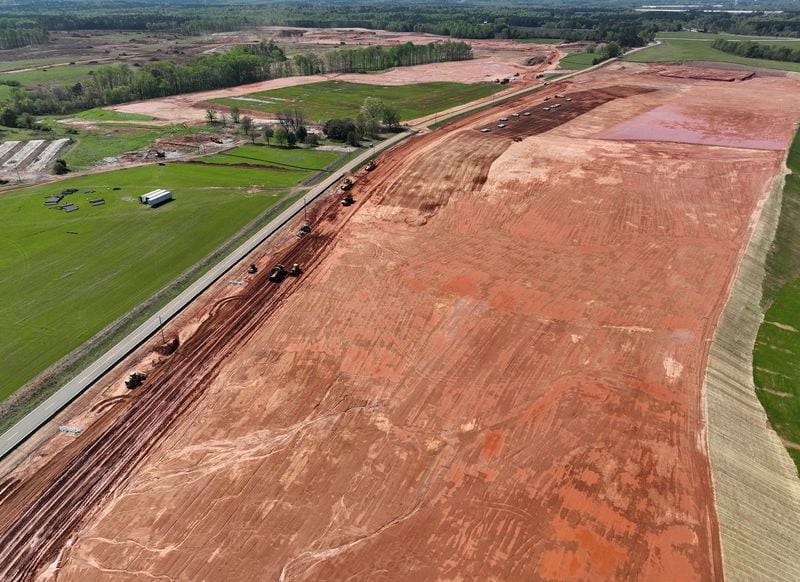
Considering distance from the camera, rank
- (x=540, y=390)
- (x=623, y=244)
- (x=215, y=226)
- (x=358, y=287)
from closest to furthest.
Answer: (x=540, y=390)
(x=358, y=287)
(x=623, y=244)
(x=215, y=226)

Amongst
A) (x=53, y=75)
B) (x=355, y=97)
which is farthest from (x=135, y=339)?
(x=53, y=75)

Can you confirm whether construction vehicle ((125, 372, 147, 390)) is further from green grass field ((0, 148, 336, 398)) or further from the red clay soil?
green grass field ((0, 148, 336, 398))

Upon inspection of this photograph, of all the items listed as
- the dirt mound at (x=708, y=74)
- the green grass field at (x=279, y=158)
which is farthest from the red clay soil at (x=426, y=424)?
the dirt mound at (x=708, y=74)

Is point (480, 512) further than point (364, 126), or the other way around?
point (364, 126)

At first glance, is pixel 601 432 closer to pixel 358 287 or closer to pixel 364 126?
pixel 358 287

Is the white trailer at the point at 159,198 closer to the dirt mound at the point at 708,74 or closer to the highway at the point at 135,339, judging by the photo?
the highway at the point at 135,339

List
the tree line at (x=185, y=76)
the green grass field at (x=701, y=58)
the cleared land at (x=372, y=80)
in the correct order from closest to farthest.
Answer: the cleared land at (x=372, y=80), the tree line at (x=185, y=76), the green grass field at (x=701, y=58)

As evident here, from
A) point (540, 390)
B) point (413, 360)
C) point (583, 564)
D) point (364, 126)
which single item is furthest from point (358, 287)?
point (364, 126)
